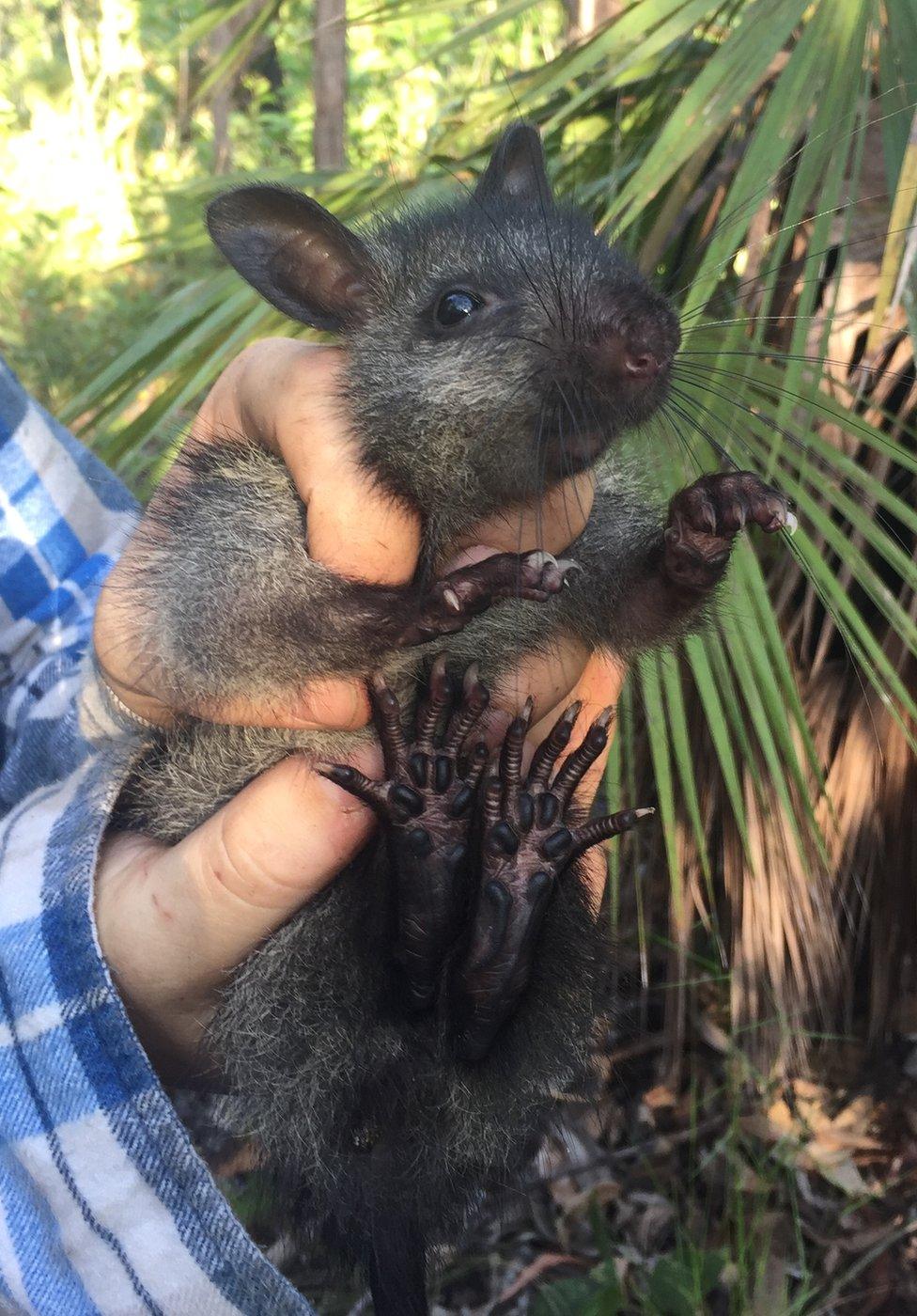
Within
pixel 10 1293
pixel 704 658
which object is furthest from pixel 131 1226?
pixel 704 658

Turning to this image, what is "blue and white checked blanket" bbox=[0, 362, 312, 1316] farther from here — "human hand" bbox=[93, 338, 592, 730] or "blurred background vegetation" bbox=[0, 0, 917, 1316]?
"blurred background vegetation" bbox=[0, 0, 917, 1316]

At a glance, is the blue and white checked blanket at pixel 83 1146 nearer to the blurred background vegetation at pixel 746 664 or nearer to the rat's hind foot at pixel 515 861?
the rat's hind foot at pixel 515 861

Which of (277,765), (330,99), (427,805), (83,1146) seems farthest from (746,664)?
(330,99)

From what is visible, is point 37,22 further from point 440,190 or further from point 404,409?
point 404,409

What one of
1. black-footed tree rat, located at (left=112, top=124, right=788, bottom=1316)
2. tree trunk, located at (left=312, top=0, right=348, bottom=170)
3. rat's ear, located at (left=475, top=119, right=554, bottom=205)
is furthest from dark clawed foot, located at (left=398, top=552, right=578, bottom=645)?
tree trunk, located at (left=312, top=0, right=348, bottom=170)

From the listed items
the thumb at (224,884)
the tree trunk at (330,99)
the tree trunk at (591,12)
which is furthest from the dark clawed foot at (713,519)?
the tree trunk at (330,99)

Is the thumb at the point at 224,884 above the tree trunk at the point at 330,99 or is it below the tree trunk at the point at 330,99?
below
